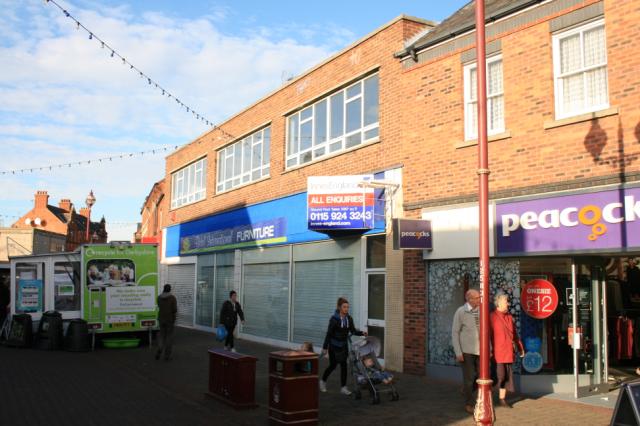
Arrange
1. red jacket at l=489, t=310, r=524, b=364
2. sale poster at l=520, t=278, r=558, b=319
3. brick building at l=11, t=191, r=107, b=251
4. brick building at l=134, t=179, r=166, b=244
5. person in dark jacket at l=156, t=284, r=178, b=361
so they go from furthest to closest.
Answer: brick building at l=11, t=191, r=107, b=251 < brick building at l=134, t=179, r=166, b=244 < person in dark jacket at l=156, t=284, r=178, b=361 < sale poster at l=520, t=278, r=558, b=319 < red jacket at l=489, t=310, r=524, b=364

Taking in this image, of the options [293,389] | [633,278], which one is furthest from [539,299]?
[293,389]

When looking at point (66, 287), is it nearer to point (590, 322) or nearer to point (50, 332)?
point (50, 332)

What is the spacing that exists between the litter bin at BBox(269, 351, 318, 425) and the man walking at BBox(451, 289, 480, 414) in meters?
2.32

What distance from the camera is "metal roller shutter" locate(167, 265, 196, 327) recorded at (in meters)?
26.6

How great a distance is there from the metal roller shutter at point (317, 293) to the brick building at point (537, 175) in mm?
2864

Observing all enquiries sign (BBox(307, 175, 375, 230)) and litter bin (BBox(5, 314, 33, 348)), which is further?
litter bin (BBox(5, 314, 33, 348))

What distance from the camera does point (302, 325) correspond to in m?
17.4

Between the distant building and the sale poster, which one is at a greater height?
the distant building

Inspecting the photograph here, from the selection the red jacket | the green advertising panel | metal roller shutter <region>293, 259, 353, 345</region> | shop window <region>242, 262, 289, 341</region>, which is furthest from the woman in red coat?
Answer: the green advertising panel

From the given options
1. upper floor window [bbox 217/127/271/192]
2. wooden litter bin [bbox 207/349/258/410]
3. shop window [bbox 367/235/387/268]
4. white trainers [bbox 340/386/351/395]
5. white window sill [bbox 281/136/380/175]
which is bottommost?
white trainers [bbox 340/386/351/395]

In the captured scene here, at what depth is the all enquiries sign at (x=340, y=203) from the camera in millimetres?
14430

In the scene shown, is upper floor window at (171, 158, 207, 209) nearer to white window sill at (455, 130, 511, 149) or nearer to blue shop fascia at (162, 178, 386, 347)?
blue shop fascia at (162, 178, 386, 347)

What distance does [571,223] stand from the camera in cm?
1008

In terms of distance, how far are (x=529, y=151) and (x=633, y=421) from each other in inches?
267
